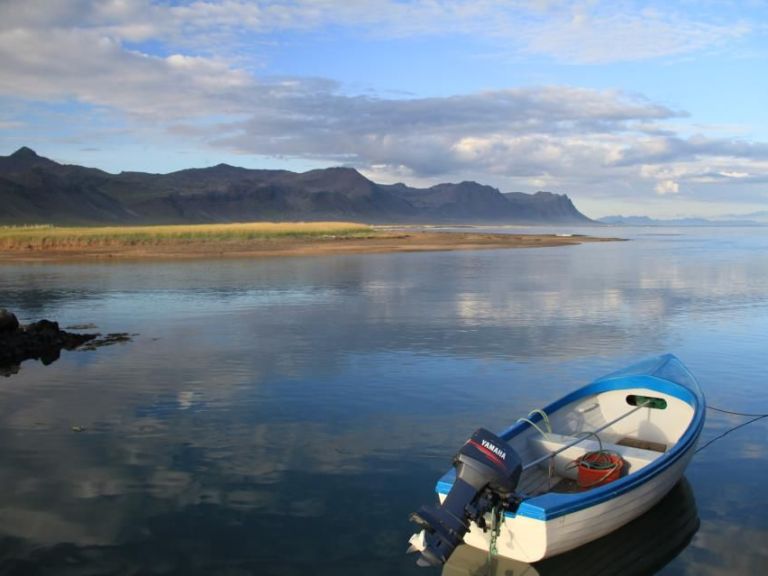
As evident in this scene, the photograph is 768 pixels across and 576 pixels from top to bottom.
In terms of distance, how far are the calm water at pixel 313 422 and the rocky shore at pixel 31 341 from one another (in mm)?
777

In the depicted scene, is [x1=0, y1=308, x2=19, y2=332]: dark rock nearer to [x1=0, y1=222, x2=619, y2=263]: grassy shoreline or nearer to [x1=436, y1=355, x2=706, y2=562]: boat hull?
[x1=436, y1=355, x2=706, y2=562]: boat hull

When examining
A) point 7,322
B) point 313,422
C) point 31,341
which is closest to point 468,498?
point 313,422

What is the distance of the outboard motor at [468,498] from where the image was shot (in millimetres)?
7219

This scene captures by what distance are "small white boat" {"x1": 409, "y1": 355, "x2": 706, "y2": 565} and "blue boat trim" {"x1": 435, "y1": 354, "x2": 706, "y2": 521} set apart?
0.01 metres

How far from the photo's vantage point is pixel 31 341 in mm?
19156

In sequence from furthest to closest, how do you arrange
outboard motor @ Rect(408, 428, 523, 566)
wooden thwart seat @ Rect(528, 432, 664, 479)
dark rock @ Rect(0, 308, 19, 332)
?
dark rock @ Rect(0, 308, 19, 332) < wooden thwart seat @ Rect(528, 432, 664, 479) < outboard motor @ Rect(408, 428, 523, 566)

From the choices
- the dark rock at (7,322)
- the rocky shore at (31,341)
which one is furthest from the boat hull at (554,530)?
the dark rock at (7,322)

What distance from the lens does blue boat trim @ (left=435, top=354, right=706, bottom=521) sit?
7.40 metres

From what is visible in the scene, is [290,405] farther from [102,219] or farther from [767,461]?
[102,219]

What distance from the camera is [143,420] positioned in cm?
1288

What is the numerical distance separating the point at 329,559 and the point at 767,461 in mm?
6949

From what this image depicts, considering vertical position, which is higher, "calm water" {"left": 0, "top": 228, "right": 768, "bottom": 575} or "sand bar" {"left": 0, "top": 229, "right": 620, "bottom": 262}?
"sand bar" {"left": 0, "top": 229, "right": 620, "bottom": 262}

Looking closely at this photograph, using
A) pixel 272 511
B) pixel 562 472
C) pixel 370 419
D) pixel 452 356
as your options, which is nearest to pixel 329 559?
pixel 272 511

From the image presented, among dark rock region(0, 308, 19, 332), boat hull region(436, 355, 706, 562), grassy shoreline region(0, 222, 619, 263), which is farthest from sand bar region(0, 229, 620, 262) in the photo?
boat hull region(436, 355, 706, 562)
